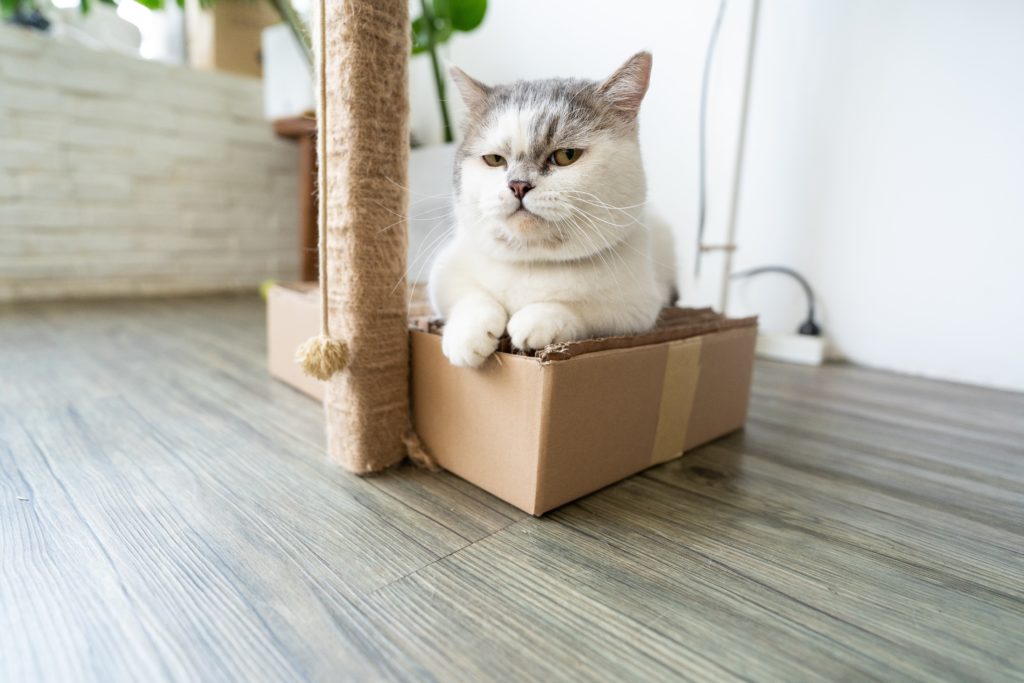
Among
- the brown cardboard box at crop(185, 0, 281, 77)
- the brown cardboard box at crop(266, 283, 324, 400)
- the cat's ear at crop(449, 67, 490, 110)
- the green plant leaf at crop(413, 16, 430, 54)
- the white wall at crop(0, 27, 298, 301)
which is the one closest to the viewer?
the cat's ear at crop(449, 67, 490, 110)

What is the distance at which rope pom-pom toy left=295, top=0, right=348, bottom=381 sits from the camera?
721 millimetres

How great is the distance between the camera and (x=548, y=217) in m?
0.67

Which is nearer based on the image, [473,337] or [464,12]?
[473,337]

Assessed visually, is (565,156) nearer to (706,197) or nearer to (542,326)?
(542,326)

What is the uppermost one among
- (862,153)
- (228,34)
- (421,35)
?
(228,34)

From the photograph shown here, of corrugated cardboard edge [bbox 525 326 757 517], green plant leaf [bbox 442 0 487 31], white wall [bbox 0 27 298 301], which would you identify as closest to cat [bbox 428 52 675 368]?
corrugated cardboard edge [bbox 525 326 757 517]

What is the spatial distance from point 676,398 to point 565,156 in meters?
0.42

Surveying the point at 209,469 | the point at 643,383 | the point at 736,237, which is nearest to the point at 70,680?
the point at 209,469

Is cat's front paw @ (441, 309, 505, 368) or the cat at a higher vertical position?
the cat

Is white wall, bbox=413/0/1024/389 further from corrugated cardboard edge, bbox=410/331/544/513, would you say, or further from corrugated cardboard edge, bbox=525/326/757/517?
corrugated cardboard edge, bbox=410/331/544/513

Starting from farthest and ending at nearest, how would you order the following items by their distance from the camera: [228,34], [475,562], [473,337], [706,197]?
1. [228,34]
2. [706,197]
3. [473,337]
4. [475,562]

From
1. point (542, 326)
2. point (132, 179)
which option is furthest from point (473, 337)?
point (132, 179)

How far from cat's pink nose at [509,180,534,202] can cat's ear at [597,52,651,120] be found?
192 millimetres

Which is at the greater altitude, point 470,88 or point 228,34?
point 228,34
